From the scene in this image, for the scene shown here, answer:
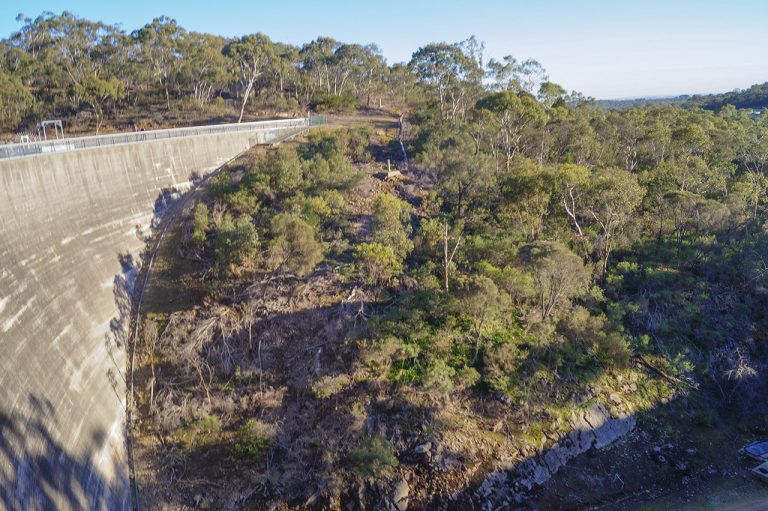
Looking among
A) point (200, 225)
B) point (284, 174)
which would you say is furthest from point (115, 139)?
point (284, 174)

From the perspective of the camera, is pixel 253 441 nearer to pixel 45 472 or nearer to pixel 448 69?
pixel 45 472

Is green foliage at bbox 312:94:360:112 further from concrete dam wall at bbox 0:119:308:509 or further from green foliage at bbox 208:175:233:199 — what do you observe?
concrete dam wall at bbox 0:119:308:509

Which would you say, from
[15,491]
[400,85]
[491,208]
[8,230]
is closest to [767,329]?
[491,208]

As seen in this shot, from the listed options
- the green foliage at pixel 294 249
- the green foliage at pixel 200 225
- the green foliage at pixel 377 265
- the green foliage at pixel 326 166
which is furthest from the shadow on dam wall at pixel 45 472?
the green foliage at pixel 326 166

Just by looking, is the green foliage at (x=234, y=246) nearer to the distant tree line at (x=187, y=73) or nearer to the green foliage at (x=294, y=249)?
the green foliage at (x=294, y=249)

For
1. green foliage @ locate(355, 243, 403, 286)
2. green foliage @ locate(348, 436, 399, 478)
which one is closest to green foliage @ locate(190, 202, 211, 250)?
green foliage @ locate(355, 243, 403, 286)
